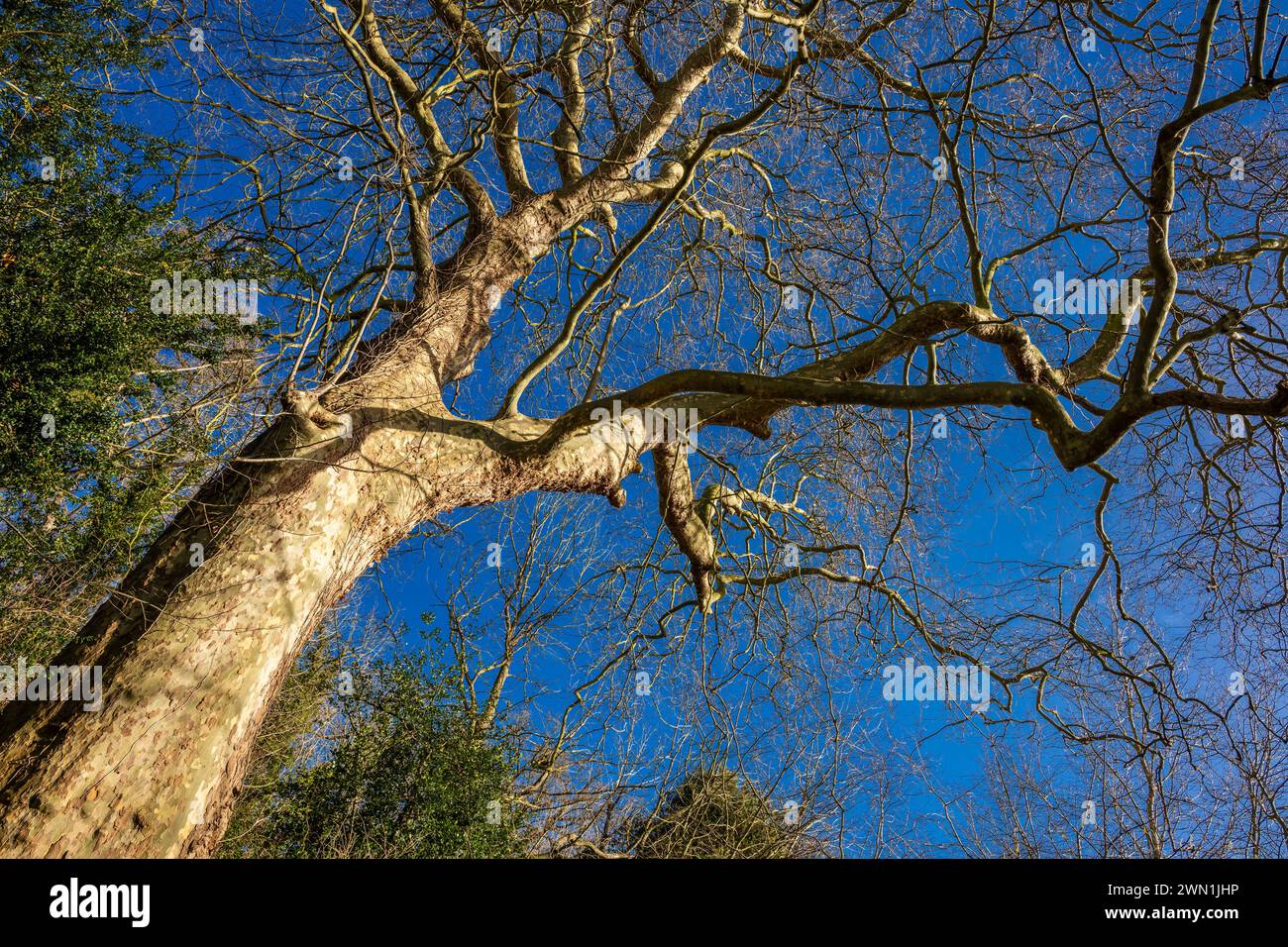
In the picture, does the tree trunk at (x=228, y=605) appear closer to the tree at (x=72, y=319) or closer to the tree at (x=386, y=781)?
the tree at (x=72, y=319)

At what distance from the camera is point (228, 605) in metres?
2.50

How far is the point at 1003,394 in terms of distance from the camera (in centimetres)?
288

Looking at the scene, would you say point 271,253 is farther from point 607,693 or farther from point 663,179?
point 607,693

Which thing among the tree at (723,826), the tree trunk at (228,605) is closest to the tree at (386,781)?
the tree at (723,826)

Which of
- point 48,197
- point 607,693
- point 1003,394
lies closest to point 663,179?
point 1003,394

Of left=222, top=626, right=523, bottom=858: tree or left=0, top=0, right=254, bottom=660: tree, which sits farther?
left=222, top=626, right=523, bottom=858: tree

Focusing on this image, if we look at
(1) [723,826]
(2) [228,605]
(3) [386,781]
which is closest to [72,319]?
(2) [228,605]

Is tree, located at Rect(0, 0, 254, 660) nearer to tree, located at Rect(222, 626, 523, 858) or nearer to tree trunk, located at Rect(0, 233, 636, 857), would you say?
tree trunk, located at Rect(0, 233, 636, 857)

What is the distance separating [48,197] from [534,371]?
4.13 meters

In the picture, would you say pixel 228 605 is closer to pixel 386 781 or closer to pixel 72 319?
pixel 72 319

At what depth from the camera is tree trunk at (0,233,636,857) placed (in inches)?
83.7

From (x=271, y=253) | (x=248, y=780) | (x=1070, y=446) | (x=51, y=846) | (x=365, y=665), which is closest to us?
(x=51, y=846)

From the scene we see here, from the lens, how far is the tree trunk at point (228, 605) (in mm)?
Result: 2125

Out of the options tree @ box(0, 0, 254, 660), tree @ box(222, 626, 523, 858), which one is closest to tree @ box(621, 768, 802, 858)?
tree @ box(222, 626, 523, 858)
